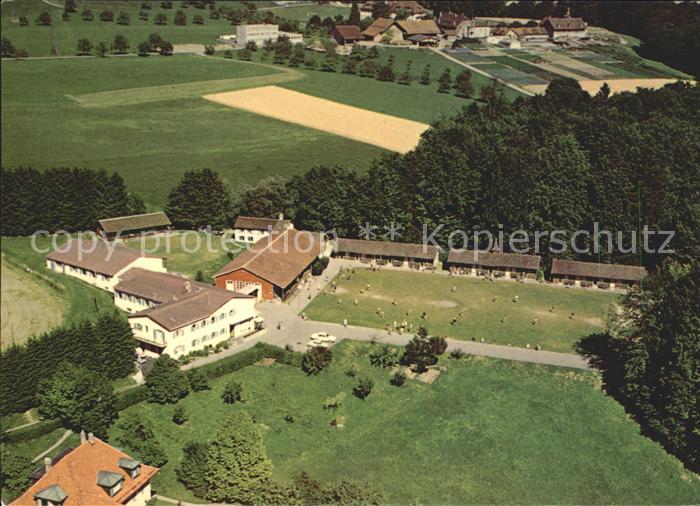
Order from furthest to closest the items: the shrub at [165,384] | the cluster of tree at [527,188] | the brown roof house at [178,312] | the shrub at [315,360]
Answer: the cluster of tree at [527,188] < the brown roof house at [178,312] < the shrub at [315,360] < the shrub at [165,384]

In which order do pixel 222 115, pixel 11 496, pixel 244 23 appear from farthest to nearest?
pixel 244 23 < pixel 222 115 < pixel 11 496

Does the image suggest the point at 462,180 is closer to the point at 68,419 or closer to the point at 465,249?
the point at 465,249

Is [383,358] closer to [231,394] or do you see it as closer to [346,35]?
[231,394]

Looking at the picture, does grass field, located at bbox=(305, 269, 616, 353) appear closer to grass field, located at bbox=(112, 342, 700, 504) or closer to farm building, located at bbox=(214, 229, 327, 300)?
farm building, located at bbox=(214, 229, 327, 300)

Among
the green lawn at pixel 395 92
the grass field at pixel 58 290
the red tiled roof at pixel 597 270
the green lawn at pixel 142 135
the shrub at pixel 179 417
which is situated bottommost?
the grass field at pixel 58 290

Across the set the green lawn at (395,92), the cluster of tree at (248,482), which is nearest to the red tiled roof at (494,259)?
the cluster of tree at (248,482)

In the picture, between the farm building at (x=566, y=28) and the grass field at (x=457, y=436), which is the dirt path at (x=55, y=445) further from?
the farm building at (x=566, y=28)

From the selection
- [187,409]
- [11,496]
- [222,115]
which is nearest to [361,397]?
[187,409]

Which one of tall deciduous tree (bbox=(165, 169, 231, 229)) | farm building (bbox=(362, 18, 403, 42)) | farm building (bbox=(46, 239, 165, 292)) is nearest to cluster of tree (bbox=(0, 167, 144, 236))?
tall deciduous tree (bbox=(165, 169, 231, 229))

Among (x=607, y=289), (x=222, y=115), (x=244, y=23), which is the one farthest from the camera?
(x=244, y=23)
